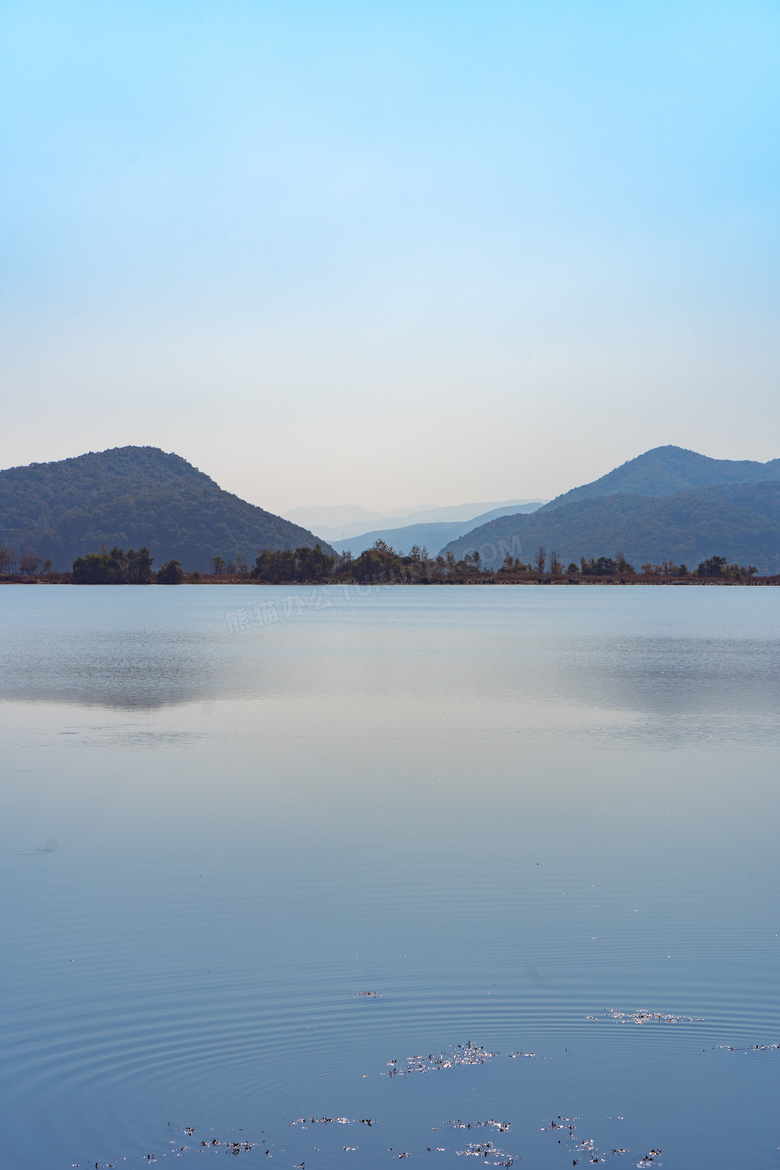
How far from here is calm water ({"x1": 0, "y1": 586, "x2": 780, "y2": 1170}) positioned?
601cm

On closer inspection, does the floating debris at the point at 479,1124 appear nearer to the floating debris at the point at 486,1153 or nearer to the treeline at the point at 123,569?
the floating debris at the point at 486,1153

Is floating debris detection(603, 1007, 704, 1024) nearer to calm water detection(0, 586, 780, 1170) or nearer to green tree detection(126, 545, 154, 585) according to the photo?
calm water detection(0, 586, 780, 1170)

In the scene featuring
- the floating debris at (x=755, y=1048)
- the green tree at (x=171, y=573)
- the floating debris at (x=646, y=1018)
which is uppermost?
the green tree at (x=171, y=573)

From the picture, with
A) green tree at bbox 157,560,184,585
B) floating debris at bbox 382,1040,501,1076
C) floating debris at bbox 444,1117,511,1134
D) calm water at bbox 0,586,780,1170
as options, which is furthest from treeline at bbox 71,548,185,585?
floating debris at bbox 444,1117,511,1134

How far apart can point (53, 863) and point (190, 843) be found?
64.0 inches

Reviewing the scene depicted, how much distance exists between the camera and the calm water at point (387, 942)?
6008 millimetres

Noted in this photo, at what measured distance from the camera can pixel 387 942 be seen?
8.91m

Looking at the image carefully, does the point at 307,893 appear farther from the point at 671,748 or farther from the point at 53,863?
the point at 671,748

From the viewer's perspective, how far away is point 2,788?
15.6m

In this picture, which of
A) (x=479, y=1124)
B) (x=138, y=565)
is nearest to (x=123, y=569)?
(x=138, y=565)

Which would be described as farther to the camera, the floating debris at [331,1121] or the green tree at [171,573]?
the green tree at [171,573]

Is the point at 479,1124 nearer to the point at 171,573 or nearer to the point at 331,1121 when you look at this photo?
the point at 331,1121

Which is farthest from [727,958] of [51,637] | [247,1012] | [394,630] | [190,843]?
[394,630]

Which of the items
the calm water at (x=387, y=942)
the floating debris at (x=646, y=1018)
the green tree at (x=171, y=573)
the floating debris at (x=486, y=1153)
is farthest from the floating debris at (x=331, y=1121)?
the green tree at (x=171, y=573)
